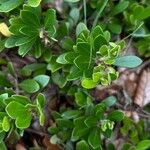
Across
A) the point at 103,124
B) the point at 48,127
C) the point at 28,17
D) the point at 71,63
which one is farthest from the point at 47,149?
the point at 28,17

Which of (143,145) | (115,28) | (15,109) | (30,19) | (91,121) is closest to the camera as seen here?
(15,109)

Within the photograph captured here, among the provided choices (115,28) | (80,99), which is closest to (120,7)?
(115,28)

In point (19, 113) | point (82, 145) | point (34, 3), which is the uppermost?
point (34, 3)

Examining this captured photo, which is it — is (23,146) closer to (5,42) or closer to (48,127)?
(48,127)

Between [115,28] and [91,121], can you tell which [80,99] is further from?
[115,28]

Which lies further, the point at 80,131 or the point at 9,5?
the point at 80,131
